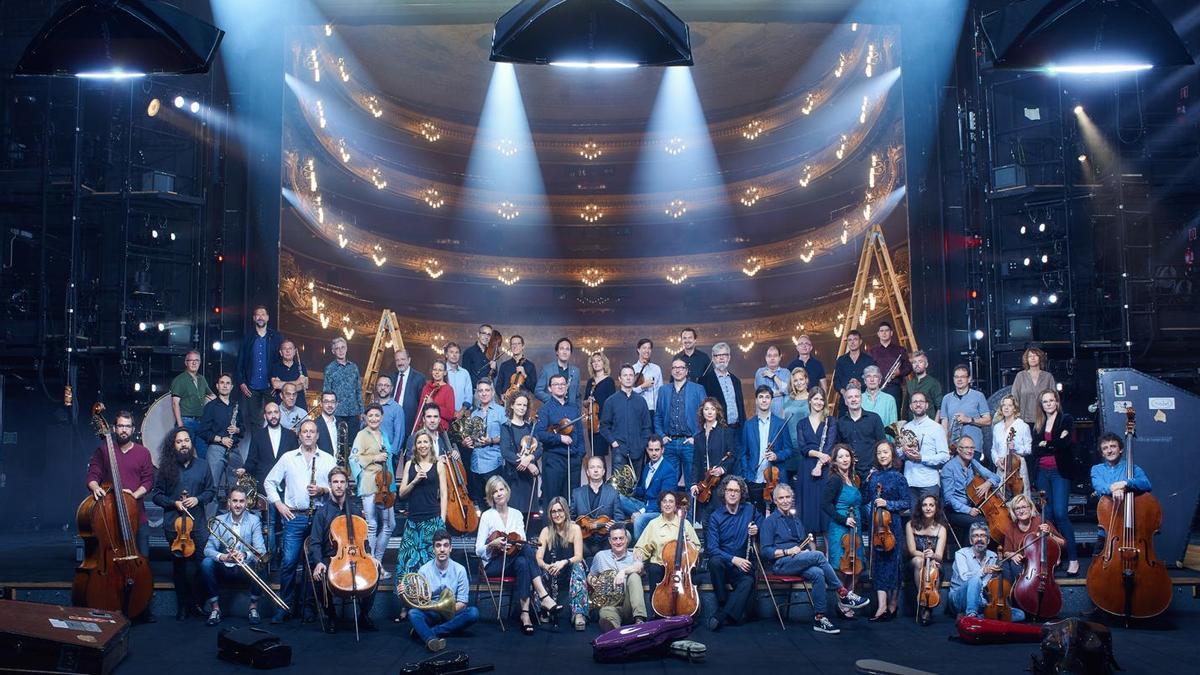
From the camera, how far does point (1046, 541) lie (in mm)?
8164

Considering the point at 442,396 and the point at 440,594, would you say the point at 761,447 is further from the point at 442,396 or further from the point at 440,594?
the point at 442,396

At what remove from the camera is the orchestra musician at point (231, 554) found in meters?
8.48

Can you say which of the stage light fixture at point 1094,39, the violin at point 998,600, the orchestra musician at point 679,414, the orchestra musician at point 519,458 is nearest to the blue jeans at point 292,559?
the orchestra musician at point 519,458

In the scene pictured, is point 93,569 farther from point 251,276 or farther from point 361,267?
point 361,267

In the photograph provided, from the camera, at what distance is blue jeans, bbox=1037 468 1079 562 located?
29.5 ft

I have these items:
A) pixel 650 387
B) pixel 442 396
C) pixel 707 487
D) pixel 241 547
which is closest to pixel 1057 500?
pixel 707 487

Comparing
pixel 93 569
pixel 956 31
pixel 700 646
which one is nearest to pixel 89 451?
pixel 93 569

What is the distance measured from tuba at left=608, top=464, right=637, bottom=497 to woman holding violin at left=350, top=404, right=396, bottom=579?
7.09 ft

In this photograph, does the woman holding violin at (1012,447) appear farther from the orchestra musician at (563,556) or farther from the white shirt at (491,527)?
the white shirt at (491,527)

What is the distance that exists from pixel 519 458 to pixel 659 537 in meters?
1.64

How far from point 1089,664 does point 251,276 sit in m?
10.2

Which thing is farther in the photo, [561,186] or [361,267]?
[561,186]

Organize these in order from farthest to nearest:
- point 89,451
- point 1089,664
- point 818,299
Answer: point 818,299 < point 89,451 < point 1089,664

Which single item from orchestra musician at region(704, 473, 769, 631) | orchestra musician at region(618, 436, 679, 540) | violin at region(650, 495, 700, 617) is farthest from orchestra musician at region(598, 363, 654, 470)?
violin at region(650, 495, 700, 617)
